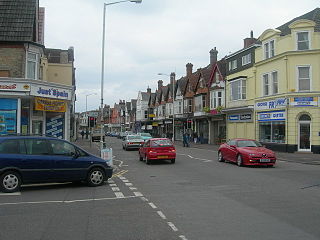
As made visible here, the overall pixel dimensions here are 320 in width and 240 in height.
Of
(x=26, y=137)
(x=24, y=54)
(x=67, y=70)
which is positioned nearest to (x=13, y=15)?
(x=24, y=54)

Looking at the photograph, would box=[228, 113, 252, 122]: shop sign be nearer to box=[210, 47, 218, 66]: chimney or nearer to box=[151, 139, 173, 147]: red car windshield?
box=[210, 47, 218, 66]: chimney

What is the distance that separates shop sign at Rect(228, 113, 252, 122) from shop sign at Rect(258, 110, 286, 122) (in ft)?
6.38

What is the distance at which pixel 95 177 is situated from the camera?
11.5 m

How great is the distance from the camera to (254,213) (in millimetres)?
7555

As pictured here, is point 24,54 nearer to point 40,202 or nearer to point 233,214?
point 40,202

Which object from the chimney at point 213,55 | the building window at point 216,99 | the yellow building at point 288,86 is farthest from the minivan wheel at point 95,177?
the chimney at point 213,55

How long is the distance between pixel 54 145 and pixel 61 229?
5.17 metres

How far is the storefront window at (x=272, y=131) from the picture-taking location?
2904 centimetres

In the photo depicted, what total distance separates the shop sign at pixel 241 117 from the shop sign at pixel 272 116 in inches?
76.5

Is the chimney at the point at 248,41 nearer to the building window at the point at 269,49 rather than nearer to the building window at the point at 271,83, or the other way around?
the building window at the point at 269,49

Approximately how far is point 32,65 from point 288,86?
63.7 ft

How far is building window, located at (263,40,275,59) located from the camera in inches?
1193

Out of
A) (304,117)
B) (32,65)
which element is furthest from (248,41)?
(32,65)

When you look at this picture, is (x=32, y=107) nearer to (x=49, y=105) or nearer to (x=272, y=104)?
(x=49, y=105)
